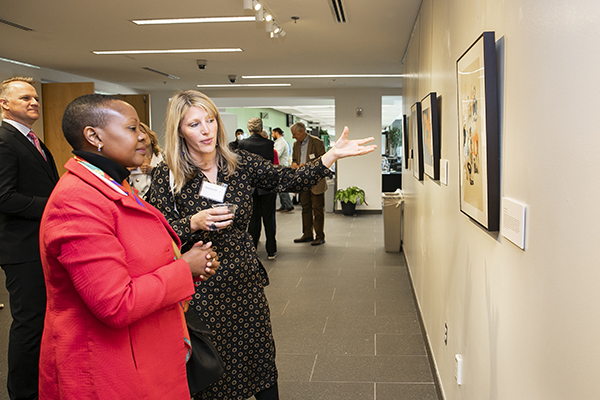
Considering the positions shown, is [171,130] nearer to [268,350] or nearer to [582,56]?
[268,350]

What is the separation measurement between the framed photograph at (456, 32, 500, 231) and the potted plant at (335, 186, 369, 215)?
8080 mm

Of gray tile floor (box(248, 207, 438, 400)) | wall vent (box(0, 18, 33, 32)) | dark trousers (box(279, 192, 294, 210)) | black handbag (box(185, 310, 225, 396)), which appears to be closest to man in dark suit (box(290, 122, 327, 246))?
gray tile floor (box(248, 207, 438, 400))

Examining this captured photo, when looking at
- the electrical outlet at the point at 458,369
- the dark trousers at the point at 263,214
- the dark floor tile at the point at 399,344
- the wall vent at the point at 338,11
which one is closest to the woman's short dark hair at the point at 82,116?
the electrical outlet at the point at 458,369

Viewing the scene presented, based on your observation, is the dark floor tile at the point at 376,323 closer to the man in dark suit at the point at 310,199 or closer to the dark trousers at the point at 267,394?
the dark trousers at the point at 267,394

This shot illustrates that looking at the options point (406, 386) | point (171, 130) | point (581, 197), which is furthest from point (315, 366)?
point (581, 197)

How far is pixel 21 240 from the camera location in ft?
7.88

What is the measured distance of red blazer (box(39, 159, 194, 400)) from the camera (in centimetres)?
112

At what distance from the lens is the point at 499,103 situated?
57.4 inches

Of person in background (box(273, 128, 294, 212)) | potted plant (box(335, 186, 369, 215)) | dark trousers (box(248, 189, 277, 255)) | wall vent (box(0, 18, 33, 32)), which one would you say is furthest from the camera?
person in background (box(273, 128, 294, 212))

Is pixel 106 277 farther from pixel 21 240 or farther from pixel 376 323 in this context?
pixel 376 323

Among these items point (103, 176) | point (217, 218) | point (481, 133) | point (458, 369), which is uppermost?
point (481, 133)

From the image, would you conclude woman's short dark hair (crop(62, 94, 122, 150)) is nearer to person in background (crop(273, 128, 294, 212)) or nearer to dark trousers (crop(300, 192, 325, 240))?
dark trousers (crop(300, 192, 325, 240))

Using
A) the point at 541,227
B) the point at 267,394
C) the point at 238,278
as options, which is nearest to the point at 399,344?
the point at 267,394

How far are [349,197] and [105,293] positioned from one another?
29.5 ft
